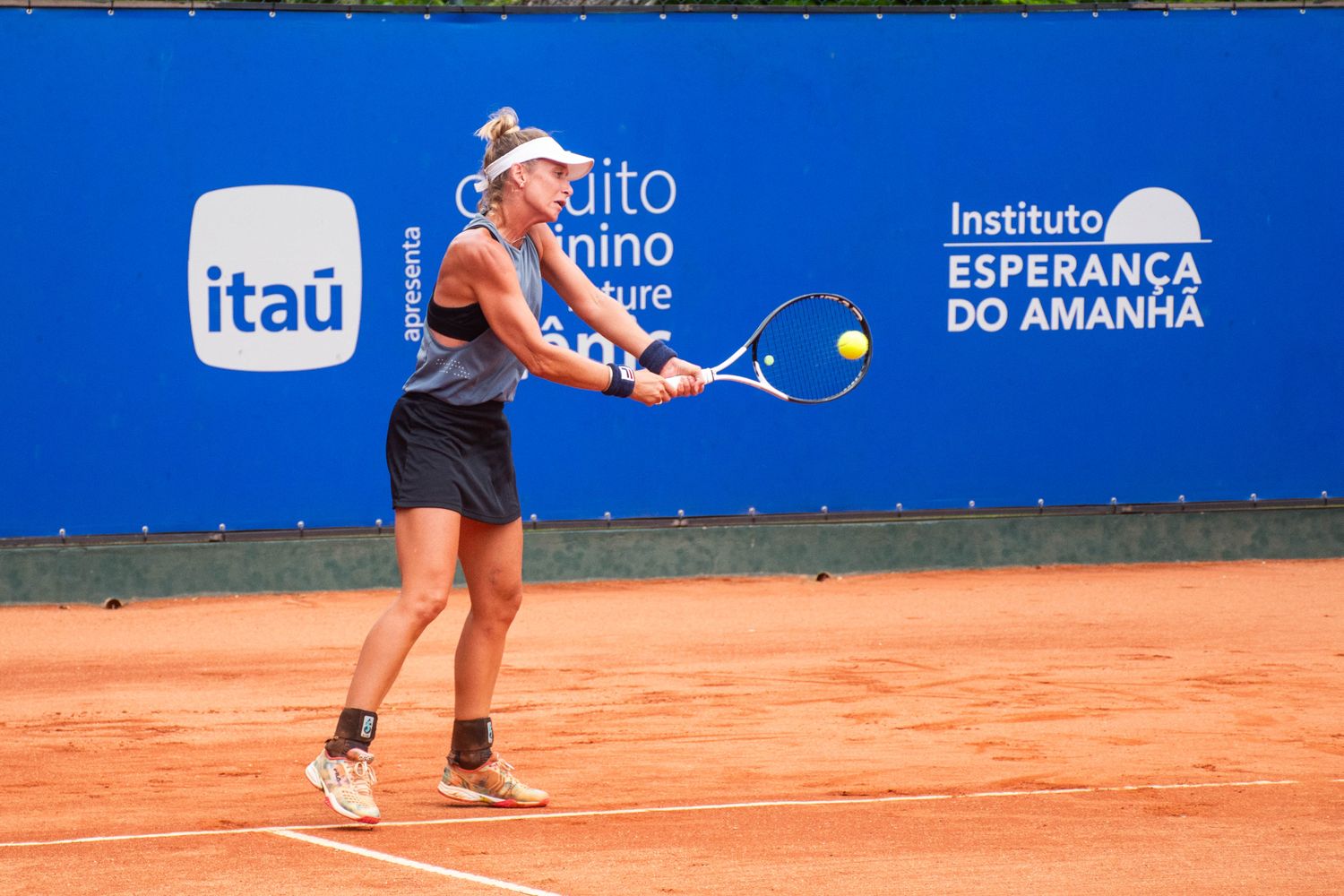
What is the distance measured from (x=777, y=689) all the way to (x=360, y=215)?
142 inches

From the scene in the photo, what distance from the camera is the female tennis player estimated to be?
4488 millimetres

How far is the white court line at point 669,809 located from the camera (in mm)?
→ 4414

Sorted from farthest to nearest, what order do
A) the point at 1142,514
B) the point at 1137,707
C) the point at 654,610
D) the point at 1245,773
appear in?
the point at 1142,514 → the point at 654,610 → the point at 1137,707 → the point at 1245,773

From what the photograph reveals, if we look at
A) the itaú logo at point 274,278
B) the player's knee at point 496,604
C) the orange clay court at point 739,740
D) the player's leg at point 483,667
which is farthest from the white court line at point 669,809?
the itaú logo at point 274,278

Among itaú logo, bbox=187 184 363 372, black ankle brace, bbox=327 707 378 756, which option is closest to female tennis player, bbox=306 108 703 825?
black ankle brace, bbox=327 707 378 756

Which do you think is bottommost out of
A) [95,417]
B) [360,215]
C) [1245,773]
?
[1245,773]

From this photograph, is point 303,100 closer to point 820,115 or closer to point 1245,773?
point 820,115

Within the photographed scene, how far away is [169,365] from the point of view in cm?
877

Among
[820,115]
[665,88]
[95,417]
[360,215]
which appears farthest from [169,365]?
[820,115]

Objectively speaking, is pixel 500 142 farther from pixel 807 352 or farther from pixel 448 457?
pixel 807 352

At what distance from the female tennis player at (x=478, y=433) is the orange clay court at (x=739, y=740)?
0.66 feet

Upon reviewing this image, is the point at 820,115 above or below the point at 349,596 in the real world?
above

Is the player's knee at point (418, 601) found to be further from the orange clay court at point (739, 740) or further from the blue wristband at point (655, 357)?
the blue wristband at point (655, 357)

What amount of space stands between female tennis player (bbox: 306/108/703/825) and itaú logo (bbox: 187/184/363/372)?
4226 mm
